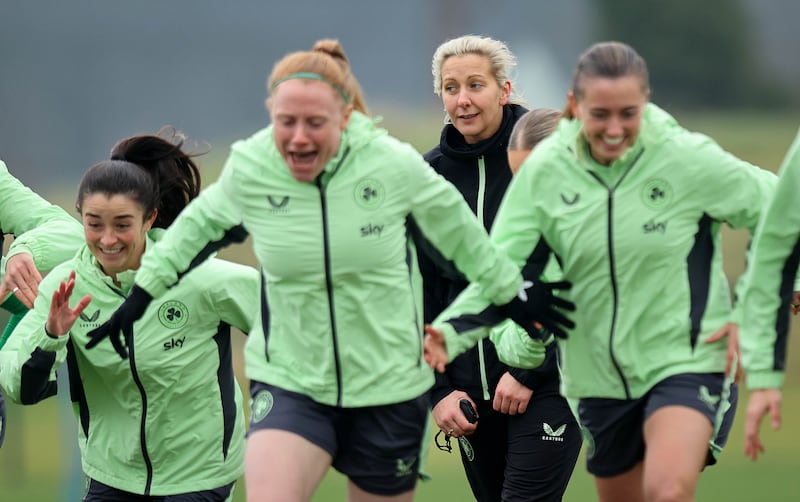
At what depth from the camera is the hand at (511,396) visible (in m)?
6.45

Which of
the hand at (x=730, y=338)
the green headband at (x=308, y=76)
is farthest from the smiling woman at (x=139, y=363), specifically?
the hand at (x=730, y=338)

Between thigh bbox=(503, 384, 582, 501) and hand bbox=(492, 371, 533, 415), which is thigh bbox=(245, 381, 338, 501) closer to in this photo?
hand bbox=(492, 371, 533, 415)

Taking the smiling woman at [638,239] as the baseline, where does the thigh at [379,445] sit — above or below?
below

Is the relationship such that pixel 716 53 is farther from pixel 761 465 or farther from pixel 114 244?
pixel 114 244

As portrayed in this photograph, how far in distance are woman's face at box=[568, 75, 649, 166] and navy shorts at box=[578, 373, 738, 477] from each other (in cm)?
81

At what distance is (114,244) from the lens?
19.9 ft

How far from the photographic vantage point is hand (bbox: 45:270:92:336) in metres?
5.79

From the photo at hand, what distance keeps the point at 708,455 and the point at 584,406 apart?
2.48ft

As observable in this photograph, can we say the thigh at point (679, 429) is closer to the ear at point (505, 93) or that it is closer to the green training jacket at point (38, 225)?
the ear at point (505, 93)

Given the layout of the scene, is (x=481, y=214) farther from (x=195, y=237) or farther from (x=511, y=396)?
(x=195, y=237)

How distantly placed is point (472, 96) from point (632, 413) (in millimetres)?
1840

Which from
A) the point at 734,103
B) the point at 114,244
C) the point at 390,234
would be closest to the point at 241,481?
the point at 114,244

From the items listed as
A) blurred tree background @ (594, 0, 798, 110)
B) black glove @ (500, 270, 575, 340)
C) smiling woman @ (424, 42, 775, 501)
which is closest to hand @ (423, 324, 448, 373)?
smiling woman @ (424, 42, 775, 501)

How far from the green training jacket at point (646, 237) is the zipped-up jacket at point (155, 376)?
116 centimetres
